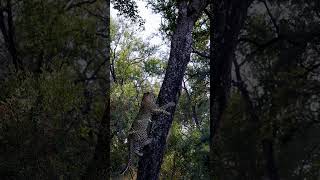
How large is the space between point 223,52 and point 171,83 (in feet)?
2.10

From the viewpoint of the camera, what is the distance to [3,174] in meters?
6.02

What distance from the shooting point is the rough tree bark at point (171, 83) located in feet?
18.9

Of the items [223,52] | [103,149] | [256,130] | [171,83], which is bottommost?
[103,149]

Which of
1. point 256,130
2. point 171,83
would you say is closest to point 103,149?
point 171,83

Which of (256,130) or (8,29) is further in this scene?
(8,29)

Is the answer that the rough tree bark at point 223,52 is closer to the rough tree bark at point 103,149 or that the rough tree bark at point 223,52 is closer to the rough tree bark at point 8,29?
the rough tree bark at point 103,149

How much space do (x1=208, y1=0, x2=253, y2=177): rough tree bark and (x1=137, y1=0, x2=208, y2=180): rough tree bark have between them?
0.28m

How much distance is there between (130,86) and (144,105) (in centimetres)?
456

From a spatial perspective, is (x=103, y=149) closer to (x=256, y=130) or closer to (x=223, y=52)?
(x=223, y=52)

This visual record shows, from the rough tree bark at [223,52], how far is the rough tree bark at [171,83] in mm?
277

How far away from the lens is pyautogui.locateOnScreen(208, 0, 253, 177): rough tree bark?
559 centimetres

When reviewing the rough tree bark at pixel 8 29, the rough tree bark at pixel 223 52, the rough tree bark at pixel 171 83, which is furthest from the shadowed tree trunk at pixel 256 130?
the rough tree bark at pixel 8 29

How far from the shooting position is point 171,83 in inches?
230

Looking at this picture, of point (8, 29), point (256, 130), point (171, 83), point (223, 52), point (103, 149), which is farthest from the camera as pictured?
point (103, 149)
